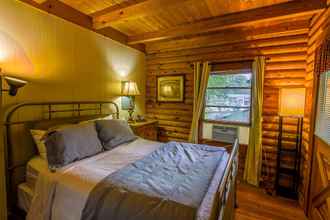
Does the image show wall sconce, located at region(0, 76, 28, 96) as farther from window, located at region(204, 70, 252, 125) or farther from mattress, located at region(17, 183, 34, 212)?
window, located at region(204, 70, 252, 125)

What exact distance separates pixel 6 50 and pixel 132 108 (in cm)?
209

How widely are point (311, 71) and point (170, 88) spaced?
2.35 meters

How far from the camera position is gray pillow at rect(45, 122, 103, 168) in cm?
169

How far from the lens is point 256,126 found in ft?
9.64

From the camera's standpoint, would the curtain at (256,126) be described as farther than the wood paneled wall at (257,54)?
Yes

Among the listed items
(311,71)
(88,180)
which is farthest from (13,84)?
(311,71)

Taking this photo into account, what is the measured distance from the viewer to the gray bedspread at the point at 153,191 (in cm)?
107

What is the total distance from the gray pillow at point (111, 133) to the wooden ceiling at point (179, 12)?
1.46m

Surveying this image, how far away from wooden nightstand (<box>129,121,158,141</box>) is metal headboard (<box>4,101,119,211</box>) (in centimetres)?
63

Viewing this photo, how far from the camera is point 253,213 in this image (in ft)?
7.21

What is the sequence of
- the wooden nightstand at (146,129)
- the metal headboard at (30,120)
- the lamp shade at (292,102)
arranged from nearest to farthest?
the metal headboard at (30,120)
the lamp shade at (292,102)
the wooden nightstand at (146,129)

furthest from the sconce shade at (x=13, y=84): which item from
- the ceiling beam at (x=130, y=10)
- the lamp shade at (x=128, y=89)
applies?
the lamp shade at (x=128, y=89)

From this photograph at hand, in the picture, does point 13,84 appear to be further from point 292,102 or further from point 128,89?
point 292,102

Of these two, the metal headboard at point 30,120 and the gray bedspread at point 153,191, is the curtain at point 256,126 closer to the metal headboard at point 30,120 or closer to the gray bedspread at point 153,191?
the gray bedspread at point 153,191
